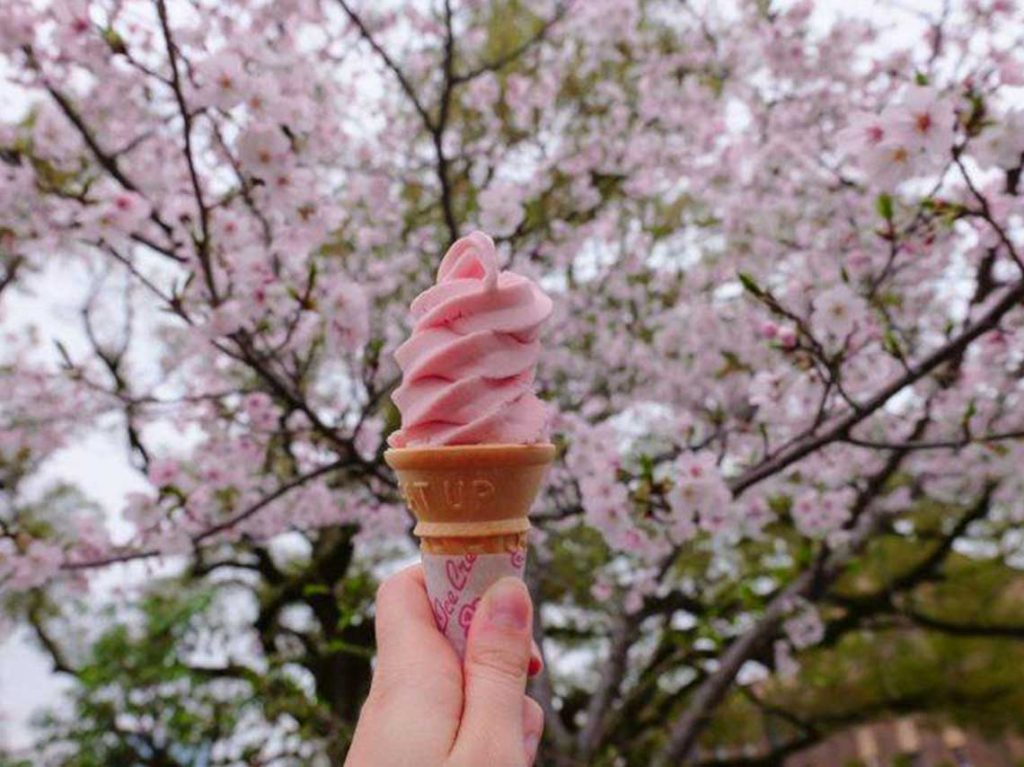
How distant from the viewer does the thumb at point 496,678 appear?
52.2 inches

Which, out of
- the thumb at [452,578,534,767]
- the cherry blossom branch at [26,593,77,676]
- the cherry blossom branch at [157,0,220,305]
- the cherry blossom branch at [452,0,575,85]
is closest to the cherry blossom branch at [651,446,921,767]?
the cherry blossom branch at [452,0,575,85]

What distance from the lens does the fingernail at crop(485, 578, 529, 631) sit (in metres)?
1.52

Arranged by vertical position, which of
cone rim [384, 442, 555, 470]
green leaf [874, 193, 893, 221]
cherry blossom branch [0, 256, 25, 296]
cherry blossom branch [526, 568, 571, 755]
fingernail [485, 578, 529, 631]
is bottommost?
fingernail [485, 578, 529, 631]

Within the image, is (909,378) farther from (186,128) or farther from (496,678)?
(186,128)

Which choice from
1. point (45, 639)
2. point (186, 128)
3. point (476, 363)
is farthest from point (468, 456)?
point (45, 639)

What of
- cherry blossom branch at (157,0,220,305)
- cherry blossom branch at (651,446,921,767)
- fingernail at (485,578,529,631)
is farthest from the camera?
cherry blossom branch at (651,446,921,767)

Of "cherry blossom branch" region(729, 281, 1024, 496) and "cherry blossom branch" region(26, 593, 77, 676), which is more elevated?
"cherry blossom branch" region(26, 593, 77, 676)

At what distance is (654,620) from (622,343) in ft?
11.2

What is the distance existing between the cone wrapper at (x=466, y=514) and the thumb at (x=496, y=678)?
77 mm

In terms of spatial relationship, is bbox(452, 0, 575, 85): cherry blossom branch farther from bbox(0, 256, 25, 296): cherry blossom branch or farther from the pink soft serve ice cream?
bbox(0, 256, 25, 296): cherry blossom branch

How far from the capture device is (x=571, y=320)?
25.7ft

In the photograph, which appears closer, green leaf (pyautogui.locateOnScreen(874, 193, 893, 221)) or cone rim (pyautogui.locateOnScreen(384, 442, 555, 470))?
cone rim (pyautogui.locateOnScreen(384, 442, 555, 470))

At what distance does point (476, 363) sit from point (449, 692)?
674mm

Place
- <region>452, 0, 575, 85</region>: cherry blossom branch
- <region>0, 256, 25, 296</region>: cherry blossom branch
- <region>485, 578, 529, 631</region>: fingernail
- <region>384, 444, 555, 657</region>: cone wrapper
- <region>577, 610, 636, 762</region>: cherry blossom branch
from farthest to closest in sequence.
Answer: <region>0, 256, 25, 296</region>: cherry blossom branch
<region>577, 610, 636, 762</region>: cherry blossom branch
<region>452, 0, 575, 85</region>: cherry blossom branch
<region>384, 444, 555, 657</region>: cone wrapper
<region>485, 578, 529, 631</region>: fingernail
